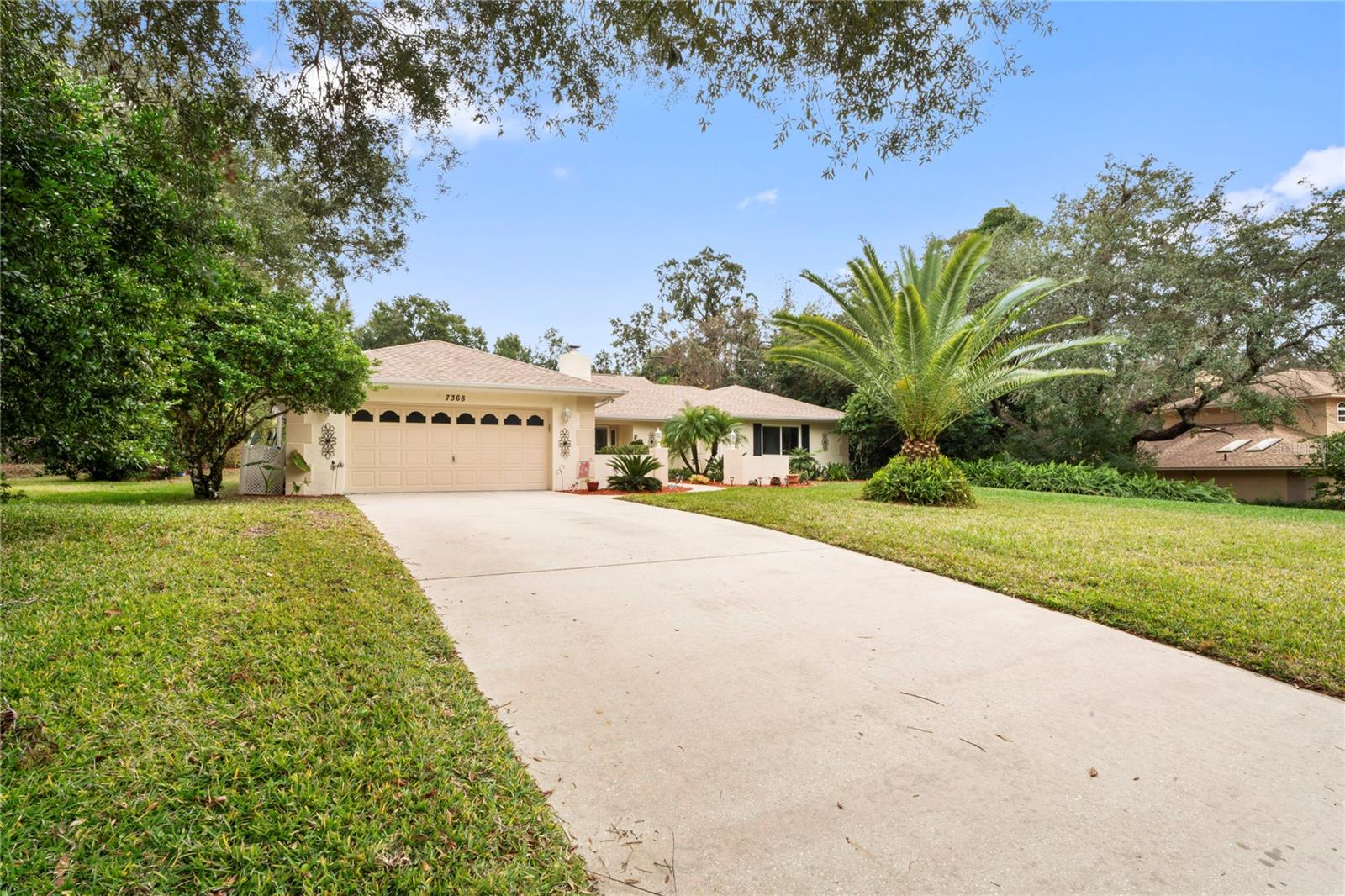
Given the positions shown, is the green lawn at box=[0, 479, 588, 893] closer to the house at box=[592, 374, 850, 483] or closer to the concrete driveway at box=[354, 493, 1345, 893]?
the concrete driveway at box=[354, 493, 1345, 893]

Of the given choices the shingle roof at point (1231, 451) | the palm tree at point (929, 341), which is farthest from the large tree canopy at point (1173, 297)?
the palm tree at point (929, 341)

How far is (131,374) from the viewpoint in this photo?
609 centimetres

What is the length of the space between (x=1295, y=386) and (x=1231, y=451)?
7.59 metres

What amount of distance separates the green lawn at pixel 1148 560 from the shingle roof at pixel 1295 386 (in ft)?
28.3

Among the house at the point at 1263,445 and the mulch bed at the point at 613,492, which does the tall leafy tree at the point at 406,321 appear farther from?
the house at the point at 1263,445

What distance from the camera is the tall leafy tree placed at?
40.8 metres

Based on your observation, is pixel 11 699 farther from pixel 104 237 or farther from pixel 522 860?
pixel 104 237

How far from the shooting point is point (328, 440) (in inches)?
524

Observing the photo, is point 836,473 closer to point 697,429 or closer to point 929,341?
point 697,429

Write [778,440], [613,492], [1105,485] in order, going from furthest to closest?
1. [778,440]
2. [1105,485]
3. [613,492]

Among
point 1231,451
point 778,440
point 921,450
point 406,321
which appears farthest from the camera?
point 406,321

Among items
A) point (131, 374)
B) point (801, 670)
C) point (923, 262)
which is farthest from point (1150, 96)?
point (131, 374)

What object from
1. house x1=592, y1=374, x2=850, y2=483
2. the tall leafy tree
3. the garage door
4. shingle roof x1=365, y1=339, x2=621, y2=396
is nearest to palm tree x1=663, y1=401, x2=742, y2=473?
house x1=592, y1=374, x2=850, y2=483

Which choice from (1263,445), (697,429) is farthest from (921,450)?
(1263,445)
